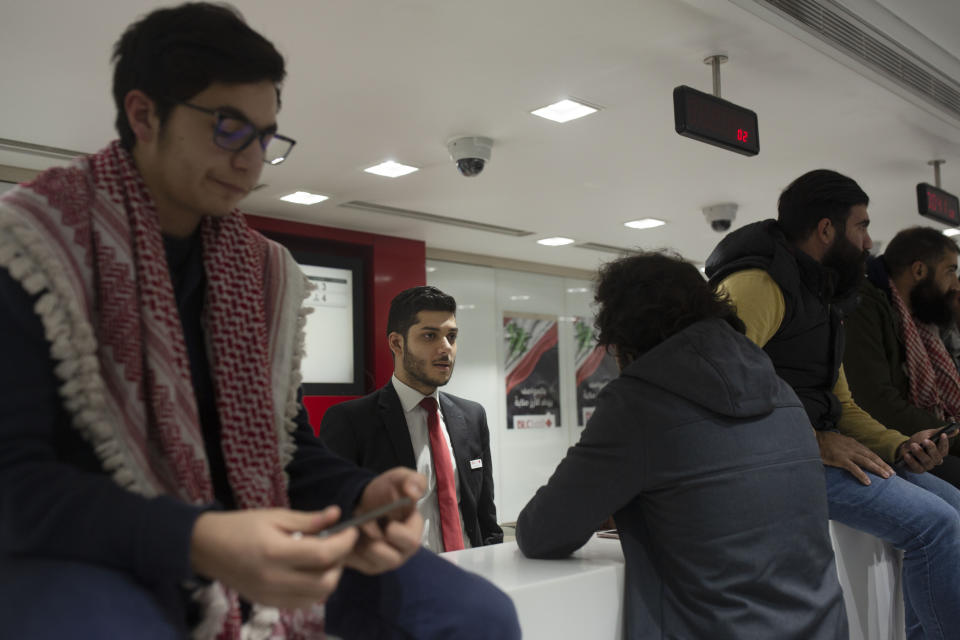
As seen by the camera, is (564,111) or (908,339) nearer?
(908,339)

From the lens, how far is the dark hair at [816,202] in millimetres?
2594

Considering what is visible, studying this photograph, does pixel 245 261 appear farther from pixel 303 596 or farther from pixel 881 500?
pixel 881 500

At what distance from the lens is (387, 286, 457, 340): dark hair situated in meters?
3.30

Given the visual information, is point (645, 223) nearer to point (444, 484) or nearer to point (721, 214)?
point (721, 214)

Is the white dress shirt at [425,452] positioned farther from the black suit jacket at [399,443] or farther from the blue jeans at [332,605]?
the blue jeans at [332,605]

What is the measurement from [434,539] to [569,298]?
6468mm

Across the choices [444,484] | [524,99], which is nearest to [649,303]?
[444,484]

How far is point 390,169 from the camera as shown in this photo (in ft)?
16.5

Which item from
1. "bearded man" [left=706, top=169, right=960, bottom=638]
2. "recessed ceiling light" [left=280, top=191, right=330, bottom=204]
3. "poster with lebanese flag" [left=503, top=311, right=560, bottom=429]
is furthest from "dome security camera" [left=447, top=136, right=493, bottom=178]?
"poster with lebanese flag" [left=503, top=311, right=560, bottom=429]

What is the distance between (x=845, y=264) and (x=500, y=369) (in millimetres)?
5677

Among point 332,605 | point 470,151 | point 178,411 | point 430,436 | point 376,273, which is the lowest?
point 332,605

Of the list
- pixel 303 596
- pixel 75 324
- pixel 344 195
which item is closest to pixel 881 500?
pixel 303 596

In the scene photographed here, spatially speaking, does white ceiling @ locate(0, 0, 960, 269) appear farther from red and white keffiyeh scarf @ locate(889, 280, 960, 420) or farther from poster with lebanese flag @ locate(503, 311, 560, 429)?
poster with lebanese flag @ locate(503, 311, 560, 429)

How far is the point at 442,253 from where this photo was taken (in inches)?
302
